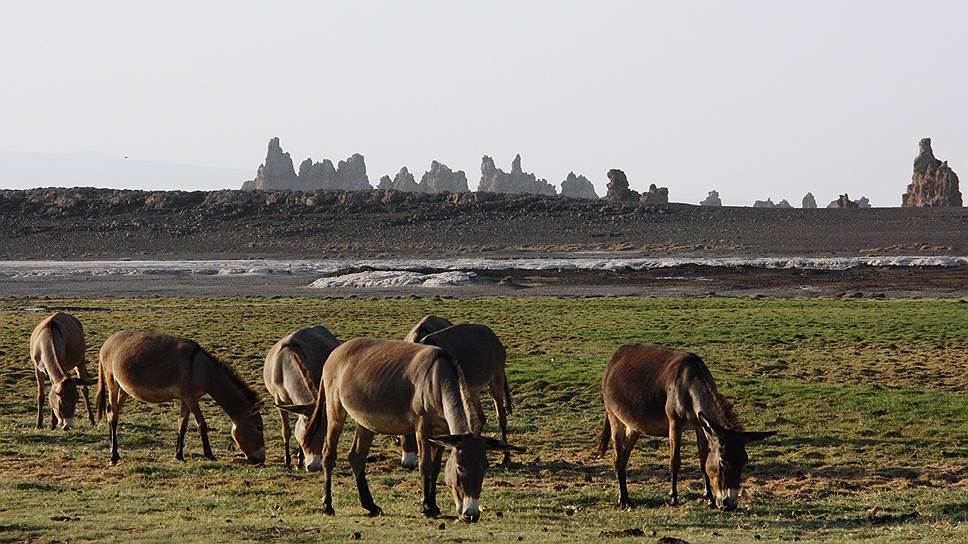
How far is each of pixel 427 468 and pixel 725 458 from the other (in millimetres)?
3472

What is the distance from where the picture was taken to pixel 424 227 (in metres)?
113

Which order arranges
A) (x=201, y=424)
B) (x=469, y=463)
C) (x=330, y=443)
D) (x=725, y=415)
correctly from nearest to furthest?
(x=469, y=463) → (x=725, y=415) → (x=330, y=443) → (x=201, y=424)

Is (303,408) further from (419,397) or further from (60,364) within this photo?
(60,364)

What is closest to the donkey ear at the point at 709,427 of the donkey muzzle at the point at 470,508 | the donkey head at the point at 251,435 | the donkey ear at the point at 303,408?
the donkey muzzle at the point at 470,508

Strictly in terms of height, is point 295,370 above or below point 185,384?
above

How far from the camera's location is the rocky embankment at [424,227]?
3900 inches

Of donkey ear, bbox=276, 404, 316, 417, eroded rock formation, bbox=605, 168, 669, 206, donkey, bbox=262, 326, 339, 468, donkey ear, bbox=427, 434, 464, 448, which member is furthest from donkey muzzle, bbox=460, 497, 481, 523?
eroded rock formation, bbox=605, 168, 669, 206

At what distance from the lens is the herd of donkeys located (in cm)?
1292

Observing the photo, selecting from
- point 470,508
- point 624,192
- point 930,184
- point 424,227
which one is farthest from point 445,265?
point 930,184

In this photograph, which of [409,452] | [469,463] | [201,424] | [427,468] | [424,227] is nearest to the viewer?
[469,463]

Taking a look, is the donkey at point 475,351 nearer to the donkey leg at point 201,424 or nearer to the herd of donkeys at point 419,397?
the herd of donkeys at point 419,397

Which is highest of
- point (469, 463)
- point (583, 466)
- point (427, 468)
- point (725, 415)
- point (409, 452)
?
point (725, 415)

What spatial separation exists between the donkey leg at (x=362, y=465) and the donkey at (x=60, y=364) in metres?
8.26

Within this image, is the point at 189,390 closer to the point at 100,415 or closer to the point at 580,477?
the point at 100,415
